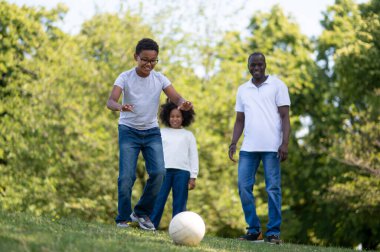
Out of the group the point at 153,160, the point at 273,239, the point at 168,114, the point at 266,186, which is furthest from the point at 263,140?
the point at 168,114

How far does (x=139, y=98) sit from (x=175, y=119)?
6.51ft

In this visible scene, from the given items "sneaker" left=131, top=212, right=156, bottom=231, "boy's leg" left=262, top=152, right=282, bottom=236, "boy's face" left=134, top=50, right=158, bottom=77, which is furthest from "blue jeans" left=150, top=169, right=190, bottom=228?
"boy's face" left=134, top=50, right=158, bottom=77

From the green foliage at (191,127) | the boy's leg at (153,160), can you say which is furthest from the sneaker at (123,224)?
the green foliage at (191,127)

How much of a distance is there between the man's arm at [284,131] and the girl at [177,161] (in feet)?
5.50

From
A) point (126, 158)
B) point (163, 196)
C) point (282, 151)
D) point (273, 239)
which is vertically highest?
point (282, 151)

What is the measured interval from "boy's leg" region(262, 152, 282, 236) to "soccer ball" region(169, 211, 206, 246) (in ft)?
6.75

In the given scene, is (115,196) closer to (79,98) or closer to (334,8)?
(79,98)

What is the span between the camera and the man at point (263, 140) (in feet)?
29.7

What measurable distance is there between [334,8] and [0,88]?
550 inches

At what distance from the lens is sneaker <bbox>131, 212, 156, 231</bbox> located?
352 inches

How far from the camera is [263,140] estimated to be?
9078mm

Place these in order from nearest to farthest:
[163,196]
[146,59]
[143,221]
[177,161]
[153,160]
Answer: [146,59], [153,160], [143,221], [177,161], [163,196]

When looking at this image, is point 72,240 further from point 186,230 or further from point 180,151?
point 180,151

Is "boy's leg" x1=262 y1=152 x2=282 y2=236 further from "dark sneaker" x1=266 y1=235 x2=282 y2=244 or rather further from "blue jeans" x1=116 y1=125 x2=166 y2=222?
"blue jeans" x1=116 y1=125 x2=166 y2=222
